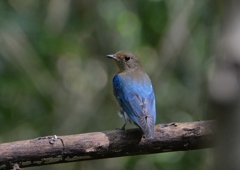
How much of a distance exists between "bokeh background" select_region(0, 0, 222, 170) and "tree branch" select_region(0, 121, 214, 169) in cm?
366

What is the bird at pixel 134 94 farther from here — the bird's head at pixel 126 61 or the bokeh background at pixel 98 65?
the bokeh background at pixel 98 65

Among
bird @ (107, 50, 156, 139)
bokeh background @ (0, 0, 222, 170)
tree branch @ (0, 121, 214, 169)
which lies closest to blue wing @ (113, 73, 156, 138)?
bird @ (107, 50, 156, 139)

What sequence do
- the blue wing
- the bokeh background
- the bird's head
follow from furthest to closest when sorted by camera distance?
the bokeh background < the bird's head < the blue wing

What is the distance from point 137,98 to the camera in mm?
4770

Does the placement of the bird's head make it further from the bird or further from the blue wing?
the blue wing

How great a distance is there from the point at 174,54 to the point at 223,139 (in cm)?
673

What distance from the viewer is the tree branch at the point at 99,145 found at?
348cm

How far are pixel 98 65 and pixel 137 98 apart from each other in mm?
3678

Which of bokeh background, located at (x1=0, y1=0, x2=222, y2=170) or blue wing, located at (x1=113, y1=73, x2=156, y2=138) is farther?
bokeh background, located at (x1=0, y1=0, x2=222, y2=170)

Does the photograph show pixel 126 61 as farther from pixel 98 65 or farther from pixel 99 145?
pixel 98 65

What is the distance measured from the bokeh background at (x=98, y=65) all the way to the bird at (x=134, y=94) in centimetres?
191

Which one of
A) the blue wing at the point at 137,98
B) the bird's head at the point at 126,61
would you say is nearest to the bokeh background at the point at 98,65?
the bird's head at the point at 126,61

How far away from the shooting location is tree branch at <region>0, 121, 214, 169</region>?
11.4ft

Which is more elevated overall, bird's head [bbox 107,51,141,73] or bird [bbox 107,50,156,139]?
bird's head [bbox 107,51,141,73]
